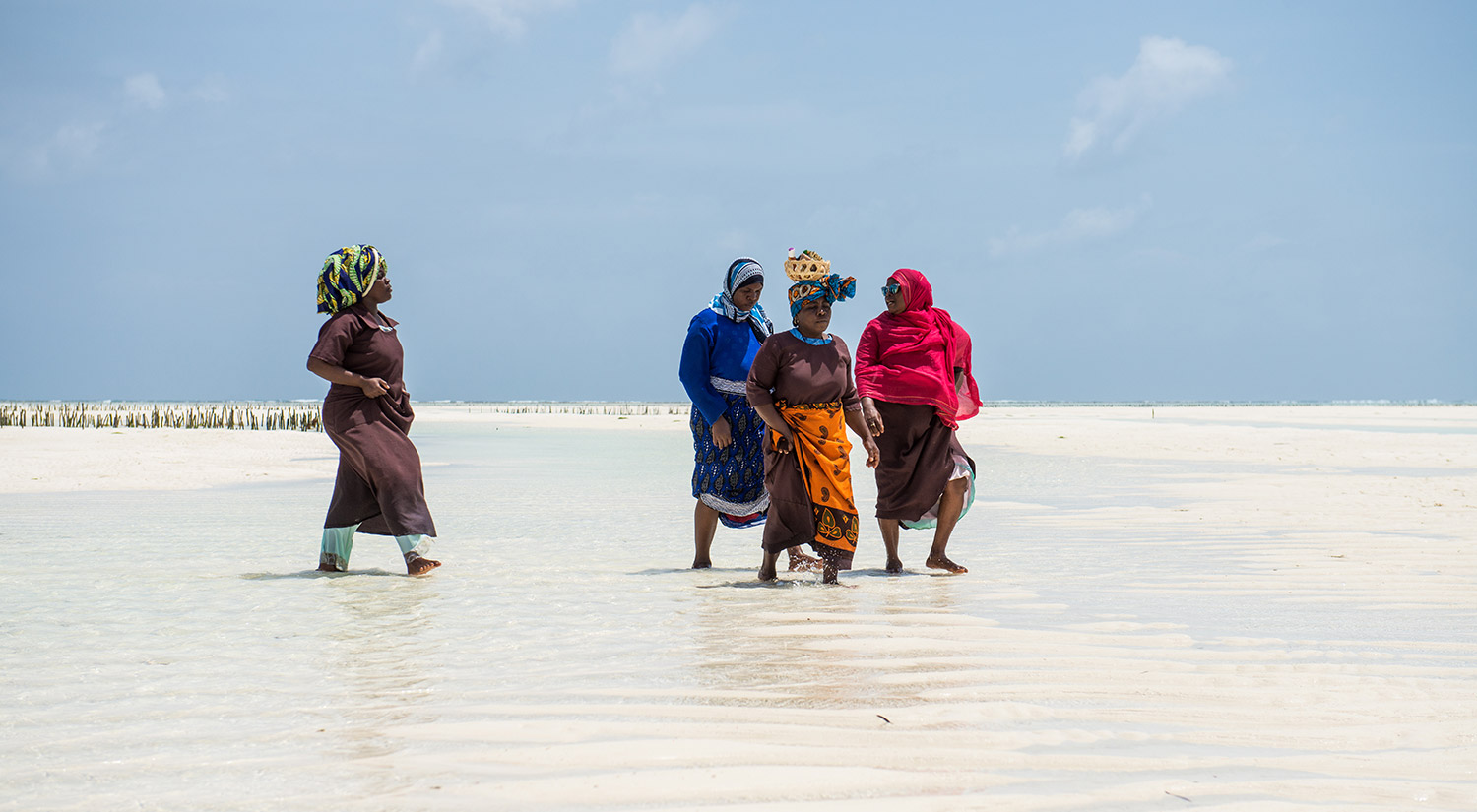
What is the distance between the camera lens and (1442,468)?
14336mm

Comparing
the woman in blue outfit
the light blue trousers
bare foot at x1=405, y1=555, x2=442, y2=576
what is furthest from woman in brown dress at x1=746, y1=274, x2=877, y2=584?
the light blue trousers

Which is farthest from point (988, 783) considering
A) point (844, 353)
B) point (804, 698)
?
point (844, 353)

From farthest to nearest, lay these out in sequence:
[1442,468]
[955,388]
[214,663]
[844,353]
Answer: [1442,468] < [955,388] < [844,353] < [214,663]

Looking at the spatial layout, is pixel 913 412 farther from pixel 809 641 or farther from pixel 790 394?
pixel 809 641

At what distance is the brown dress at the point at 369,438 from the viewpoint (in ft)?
19.2

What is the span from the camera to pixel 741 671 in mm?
3580

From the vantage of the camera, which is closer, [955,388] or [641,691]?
[641,691]

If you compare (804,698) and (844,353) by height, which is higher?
(844,353)

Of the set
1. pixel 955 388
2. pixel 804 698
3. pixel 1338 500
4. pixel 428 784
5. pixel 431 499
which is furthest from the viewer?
pixel 431 499

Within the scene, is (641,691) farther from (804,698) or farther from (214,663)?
(214,663)

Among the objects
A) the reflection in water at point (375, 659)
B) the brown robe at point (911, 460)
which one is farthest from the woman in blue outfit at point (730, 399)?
the reflection in water at point (375, 659)

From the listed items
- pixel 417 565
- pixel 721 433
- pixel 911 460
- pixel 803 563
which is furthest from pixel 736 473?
pixel 417 565

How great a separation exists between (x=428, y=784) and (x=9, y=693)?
1.65 m

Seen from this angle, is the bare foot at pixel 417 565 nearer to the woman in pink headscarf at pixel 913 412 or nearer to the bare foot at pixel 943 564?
the woman in pink headscarf at pixel 913 412
